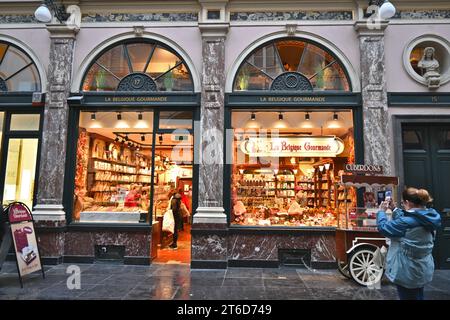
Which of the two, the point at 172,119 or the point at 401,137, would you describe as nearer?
the point at 401,137

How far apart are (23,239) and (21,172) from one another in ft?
8.54

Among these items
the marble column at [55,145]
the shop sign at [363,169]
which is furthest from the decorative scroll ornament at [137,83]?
the shop sign at [363,169]

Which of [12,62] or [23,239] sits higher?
[12,62]

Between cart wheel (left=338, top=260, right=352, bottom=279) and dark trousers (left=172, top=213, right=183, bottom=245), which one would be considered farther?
dark trousers (left=172, top=213, right=183, bottom=245)

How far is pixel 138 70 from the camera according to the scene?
836 centimetres

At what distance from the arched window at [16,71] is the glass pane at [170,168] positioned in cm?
344

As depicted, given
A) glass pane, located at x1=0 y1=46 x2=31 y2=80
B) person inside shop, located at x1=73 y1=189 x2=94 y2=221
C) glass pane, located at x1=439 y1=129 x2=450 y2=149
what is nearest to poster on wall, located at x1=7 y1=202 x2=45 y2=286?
person inside shop, located at x1=73 y1=189 x2=94 y2=221

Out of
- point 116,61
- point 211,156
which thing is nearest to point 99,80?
point 116,61

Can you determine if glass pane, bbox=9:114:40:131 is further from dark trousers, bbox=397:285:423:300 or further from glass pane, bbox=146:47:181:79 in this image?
dark trousers, bbox=397:285:423:300

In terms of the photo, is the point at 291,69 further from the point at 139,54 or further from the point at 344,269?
the point at 344,269

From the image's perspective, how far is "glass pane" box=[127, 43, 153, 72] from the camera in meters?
8.38

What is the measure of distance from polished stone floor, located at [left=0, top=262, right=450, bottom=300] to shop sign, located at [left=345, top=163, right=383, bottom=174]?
7.01 ft

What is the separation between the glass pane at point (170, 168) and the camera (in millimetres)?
8438
